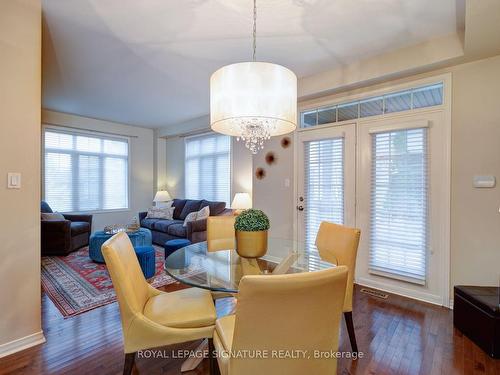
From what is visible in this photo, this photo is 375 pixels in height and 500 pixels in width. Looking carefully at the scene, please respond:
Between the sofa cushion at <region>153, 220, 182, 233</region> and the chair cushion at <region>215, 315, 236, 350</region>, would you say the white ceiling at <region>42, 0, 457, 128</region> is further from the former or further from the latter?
the sofa cushion at <region>153, 220, 182, 233</region>

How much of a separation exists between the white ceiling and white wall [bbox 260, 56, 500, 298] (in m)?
0.57

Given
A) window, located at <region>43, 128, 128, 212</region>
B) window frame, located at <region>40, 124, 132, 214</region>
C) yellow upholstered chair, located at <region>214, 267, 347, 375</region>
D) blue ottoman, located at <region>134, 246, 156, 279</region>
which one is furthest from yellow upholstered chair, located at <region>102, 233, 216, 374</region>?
window, located at <region>43, 128, 128, 212</region>

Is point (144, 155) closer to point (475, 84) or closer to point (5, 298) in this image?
point (5, 298)

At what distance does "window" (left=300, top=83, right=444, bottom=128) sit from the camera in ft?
8.84

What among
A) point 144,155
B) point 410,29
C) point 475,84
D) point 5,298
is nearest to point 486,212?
point 475,84

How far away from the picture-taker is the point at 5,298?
5.89 ft

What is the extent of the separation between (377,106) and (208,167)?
11.9ft

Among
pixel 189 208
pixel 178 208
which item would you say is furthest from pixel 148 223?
pixel 189 208

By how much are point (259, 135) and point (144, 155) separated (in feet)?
17.5

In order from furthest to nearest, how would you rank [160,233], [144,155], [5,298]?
[144,155], [160,233], [5,298]

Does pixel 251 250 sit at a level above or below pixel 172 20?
below

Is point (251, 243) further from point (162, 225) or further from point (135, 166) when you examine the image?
point (135, 166)

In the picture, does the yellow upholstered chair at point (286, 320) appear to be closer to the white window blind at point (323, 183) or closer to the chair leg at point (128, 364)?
the chair leg at point (128, 364)

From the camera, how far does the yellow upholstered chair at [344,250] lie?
182cm
